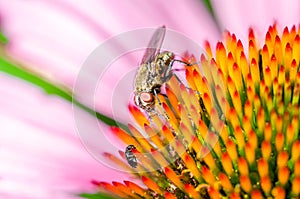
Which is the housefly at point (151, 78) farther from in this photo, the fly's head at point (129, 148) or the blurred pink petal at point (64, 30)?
the blurred pink petal at point (64, 30)

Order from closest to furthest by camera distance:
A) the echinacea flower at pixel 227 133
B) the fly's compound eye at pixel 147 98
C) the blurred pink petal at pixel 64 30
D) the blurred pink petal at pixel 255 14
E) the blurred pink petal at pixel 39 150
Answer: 1. the echinacea flower at pixel 227 133
2. the fly's compound eye at pixel 147 98
3. the blurred pink petal at pixel 39 150
4. the blurred pink petal at pixel 64 30
5. the blurred pink petal at pixel 255 14

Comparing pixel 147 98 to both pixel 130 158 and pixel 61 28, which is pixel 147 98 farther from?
pixel 61 28

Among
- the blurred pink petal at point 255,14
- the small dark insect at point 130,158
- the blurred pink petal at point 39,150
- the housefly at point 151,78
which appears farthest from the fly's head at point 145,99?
the blurred pink petal at point 255,14

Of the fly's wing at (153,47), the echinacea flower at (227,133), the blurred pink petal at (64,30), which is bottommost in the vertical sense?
the echinacea flower at (227,133)

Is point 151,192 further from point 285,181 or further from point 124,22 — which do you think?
point 124,22

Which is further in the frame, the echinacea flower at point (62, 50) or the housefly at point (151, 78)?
the echinacea flower at point (62, 50)

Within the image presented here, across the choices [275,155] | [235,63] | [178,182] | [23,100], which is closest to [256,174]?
[275,155]

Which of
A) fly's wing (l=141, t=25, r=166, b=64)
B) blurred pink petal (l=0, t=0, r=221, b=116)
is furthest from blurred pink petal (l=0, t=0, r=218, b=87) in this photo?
fly's wing (l=141, t=25, r=166, b=64)
